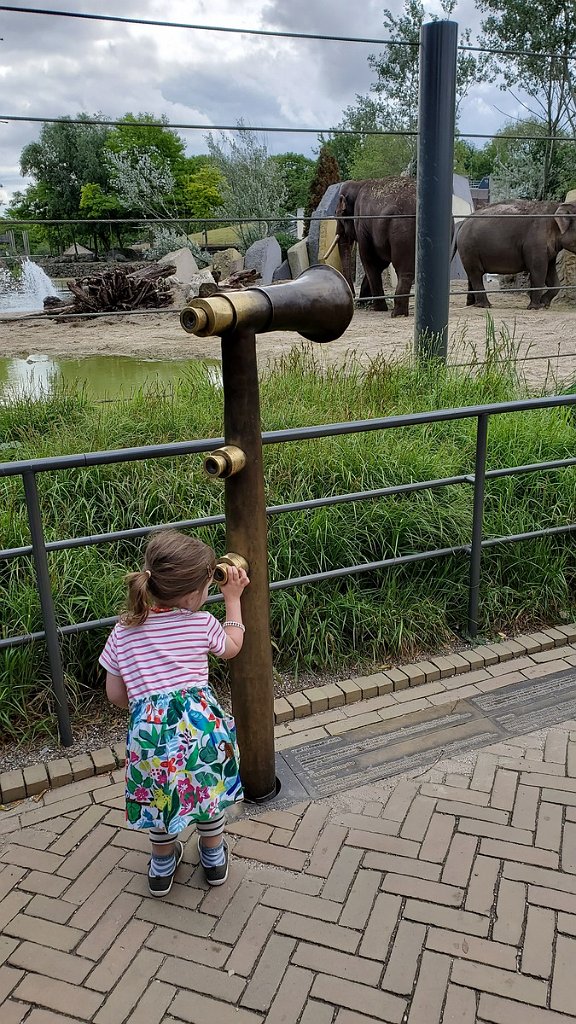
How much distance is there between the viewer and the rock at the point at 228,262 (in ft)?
74.9

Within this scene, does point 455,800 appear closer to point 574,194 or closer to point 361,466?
point 361,466

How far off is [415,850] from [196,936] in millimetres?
741

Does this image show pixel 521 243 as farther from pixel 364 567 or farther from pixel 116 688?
pixel 116 688

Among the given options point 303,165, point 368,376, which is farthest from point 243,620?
point 303,165

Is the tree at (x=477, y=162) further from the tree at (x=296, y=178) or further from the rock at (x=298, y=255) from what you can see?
the rock at (x=298, y=255)

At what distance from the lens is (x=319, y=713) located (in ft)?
11.2

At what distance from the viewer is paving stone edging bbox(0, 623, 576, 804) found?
2.92 metres

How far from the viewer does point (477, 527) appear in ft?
12.4

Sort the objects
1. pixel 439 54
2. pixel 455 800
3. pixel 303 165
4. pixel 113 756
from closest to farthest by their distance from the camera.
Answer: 1. pixel 455 800
2. pixel 113 756
3. pixel 439 54
4. pixel 303 165

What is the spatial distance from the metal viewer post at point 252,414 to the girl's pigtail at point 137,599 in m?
0.38

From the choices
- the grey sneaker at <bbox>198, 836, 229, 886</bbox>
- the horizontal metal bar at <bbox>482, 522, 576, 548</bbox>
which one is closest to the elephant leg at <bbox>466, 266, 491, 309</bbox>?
the horizontal metal bar at <bbox>482, 522, 576, 548</bbox>

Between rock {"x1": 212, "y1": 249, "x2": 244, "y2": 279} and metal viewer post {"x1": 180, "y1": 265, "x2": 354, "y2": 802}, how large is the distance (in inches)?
815

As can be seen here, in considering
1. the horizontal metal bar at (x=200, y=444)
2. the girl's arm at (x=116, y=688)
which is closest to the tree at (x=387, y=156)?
the horizontal metal bar at (x=200, y=444)

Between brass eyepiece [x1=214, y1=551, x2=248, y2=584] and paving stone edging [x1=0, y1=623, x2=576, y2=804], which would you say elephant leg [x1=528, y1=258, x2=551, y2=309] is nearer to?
paving stone edging [x1=0, y1=623, x2=576, y2=804]
